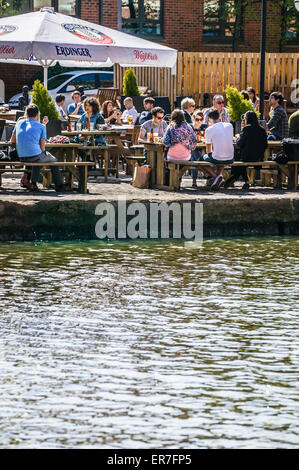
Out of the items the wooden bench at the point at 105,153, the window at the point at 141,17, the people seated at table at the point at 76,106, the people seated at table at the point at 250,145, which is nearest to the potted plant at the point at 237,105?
the wooden bench at the point at 105,153

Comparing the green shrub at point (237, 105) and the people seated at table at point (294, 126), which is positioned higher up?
the green shrub at point (237, 105)

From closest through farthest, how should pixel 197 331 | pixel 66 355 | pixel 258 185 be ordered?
pixel 66 355 < pixel 197 331 < pixel 258 185

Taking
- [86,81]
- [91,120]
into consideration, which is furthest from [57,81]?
[91,120]

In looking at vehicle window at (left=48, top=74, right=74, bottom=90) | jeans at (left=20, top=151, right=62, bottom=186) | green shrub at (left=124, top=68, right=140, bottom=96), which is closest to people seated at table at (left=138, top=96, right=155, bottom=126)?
jeans at (left=20, top=151, right=62, bottom=186)

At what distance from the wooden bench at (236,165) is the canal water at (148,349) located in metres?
2.92

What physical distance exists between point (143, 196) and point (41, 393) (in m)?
6.96

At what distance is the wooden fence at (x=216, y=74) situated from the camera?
2550cm

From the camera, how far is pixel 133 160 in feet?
53.8

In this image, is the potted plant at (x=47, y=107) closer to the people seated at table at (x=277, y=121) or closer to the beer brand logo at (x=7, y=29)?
the beer brand logo at (x=7, y=29)

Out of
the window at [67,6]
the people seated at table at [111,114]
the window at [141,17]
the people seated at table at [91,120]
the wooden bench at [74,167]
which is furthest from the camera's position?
the window at [141,17]

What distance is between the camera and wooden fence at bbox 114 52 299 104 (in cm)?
2550

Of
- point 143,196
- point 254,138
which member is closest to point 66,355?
point 143,196

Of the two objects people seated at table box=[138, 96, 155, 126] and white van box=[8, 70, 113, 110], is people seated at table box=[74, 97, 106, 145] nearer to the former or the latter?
people seated at table box=[138, 96, 155, 126]
